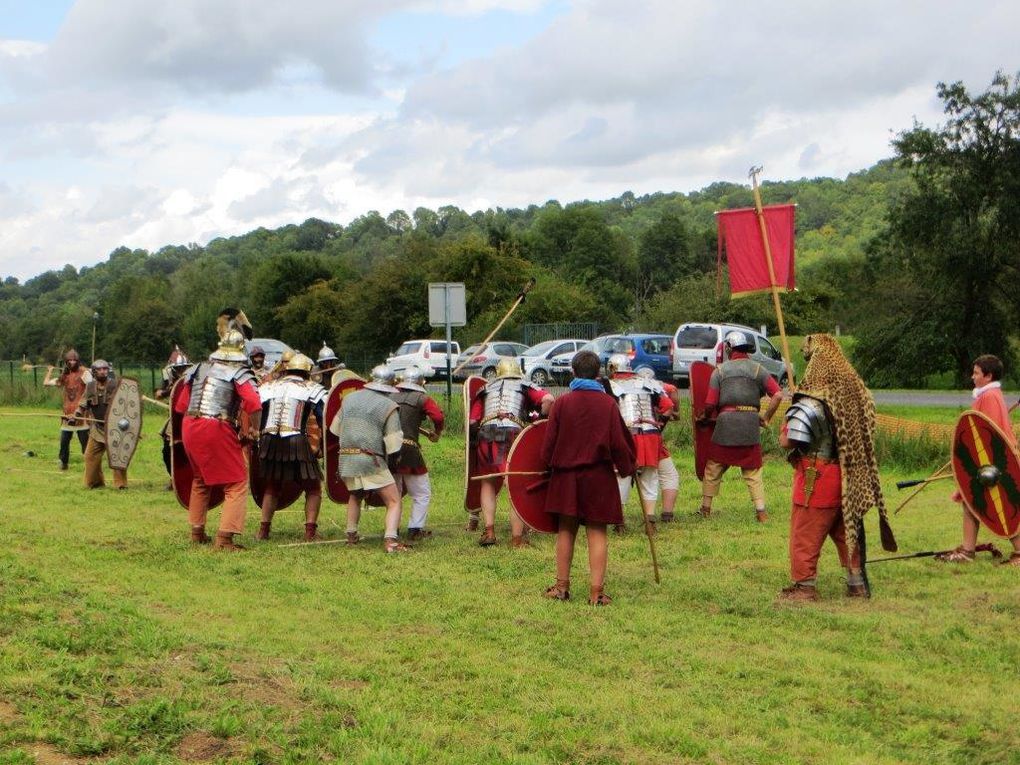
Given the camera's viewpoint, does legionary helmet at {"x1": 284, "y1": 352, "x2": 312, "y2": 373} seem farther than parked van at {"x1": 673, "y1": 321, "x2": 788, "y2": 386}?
No

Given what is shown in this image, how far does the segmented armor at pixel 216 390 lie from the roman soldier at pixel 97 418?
5076 mm

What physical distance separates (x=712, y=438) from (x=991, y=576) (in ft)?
11.2

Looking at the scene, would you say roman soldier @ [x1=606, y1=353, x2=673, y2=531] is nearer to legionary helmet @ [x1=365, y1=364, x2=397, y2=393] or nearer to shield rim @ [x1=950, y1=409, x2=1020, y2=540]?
legionary helmet @ [x1=365, y1=364, x2=397, y2=393]

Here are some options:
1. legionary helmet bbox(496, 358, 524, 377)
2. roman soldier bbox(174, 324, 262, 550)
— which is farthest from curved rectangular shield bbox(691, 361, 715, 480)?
roman soldier bbox(174, 324, 262, 550)

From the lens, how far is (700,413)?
38.7ft

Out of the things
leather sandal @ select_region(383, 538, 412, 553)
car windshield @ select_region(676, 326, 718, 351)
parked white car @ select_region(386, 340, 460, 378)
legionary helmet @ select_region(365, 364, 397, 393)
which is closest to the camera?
leather sandal @ select_region(383, 538, 412, 553)

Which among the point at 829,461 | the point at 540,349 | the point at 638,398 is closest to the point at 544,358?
the point at 540,349

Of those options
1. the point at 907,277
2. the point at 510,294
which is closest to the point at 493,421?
the point at 907,277

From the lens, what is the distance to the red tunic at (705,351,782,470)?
1153 cm

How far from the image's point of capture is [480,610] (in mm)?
7664

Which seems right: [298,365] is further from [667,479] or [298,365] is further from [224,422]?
[667,479]

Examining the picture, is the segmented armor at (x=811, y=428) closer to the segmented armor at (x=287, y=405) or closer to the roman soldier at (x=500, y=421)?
the roman soldier at (x=500, y=421)

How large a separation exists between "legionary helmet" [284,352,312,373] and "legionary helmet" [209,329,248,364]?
2.07ft

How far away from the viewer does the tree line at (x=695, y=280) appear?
31.1 meters
